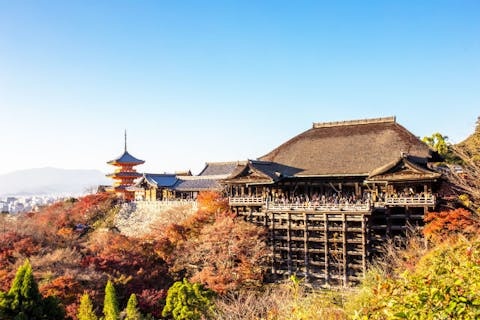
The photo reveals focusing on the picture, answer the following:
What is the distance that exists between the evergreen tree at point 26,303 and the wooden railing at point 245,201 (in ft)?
40.5

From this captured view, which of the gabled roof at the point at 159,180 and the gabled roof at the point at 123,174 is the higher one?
the gabled roof at the point at 123,174

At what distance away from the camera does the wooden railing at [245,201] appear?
25.0 meters

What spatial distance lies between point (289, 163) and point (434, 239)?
35.0 feet

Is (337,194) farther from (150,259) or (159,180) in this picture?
(159,180)

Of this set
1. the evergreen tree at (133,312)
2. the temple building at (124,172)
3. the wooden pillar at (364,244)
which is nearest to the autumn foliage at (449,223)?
the wooden pillar at (364,244)

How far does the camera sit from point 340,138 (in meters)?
26.8

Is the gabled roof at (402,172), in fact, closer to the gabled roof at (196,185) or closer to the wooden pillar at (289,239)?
the wooden pillar at (289,239)

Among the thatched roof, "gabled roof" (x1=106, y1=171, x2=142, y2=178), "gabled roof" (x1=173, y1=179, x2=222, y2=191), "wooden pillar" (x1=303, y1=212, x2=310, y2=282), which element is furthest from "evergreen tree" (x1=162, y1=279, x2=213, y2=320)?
"gabled roof" (x1=106, y1=171, x2=142, y2=178)

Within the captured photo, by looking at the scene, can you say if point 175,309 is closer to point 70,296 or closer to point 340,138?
point 70,296

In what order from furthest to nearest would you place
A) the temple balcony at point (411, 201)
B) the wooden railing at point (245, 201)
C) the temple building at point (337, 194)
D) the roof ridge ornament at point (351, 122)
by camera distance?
the roof ridge ornament at point (351, 122) → the wooden railing at point (245, 201) → the temple building at point (337, 194) → the temple balcony at point (411, 201)

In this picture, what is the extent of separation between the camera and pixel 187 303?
674 inches

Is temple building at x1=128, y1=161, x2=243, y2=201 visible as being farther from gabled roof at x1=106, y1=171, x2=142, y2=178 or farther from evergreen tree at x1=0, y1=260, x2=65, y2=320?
evergreen tree at x1=0, y1=260, x2=65, y2=320

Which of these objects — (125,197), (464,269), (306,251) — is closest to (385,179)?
(306,251)

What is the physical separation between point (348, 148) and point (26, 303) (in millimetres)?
19468
